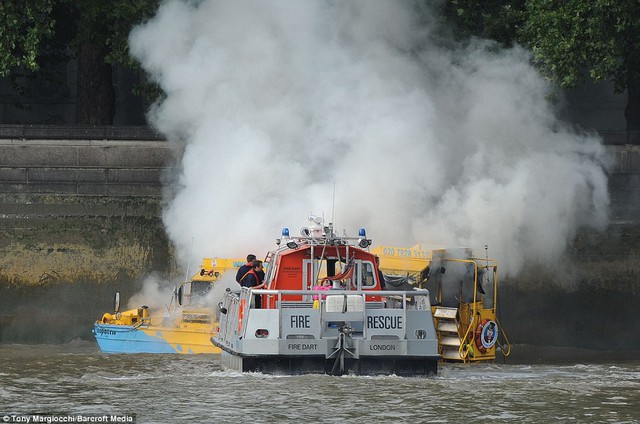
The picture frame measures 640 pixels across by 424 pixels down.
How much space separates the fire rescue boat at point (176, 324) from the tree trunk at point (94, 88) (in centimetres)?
836

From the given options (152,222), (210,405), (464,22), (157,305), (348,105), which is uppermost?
(464,22)

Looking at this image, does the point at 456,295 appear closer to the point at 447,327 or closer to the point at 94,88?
the point at 447,327

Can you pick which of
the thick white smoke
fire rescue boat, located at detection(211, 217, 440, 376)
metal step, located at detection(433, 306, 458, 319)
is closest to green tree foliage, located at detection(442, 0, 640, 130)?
the thick white smoke

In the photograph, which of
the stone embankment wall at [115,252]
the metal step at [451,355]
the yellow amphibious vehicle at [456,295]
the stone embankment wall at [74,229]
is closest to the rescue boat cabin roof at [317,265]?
the yellow amphibious vehicle at [456,295]

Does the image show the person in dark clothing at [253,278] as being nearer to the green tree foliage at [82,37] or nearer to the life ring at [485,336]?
the life ring at [485,336]

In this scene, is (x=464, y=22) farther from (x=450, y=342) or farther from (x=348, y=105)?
(x=450, y=342)

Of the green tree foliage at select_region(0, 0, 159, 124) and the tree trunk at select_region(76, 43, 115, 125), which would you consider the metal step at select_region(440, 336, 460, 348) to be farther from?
the tree trunk at select_region(76, 43, 115, 125)

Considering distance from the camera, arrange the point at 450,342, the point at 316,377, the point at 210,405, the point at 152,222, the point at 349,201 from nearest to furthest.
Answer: the point at 210,405, the point at 316,377, the point at 450,342, the point at 349,201, the point at 152,222

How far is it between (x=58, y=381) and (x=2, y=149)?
12689mm

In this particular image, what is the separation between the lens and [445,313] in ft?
91.2

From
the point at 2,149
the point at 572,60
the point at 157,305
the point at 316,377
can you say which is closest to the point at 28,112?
the point at 2,149

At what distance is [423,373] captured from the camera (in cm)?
2455

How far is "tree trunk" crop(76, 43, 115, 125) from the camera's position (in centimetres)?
3772

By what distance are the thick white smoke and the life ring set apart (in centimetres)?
325
